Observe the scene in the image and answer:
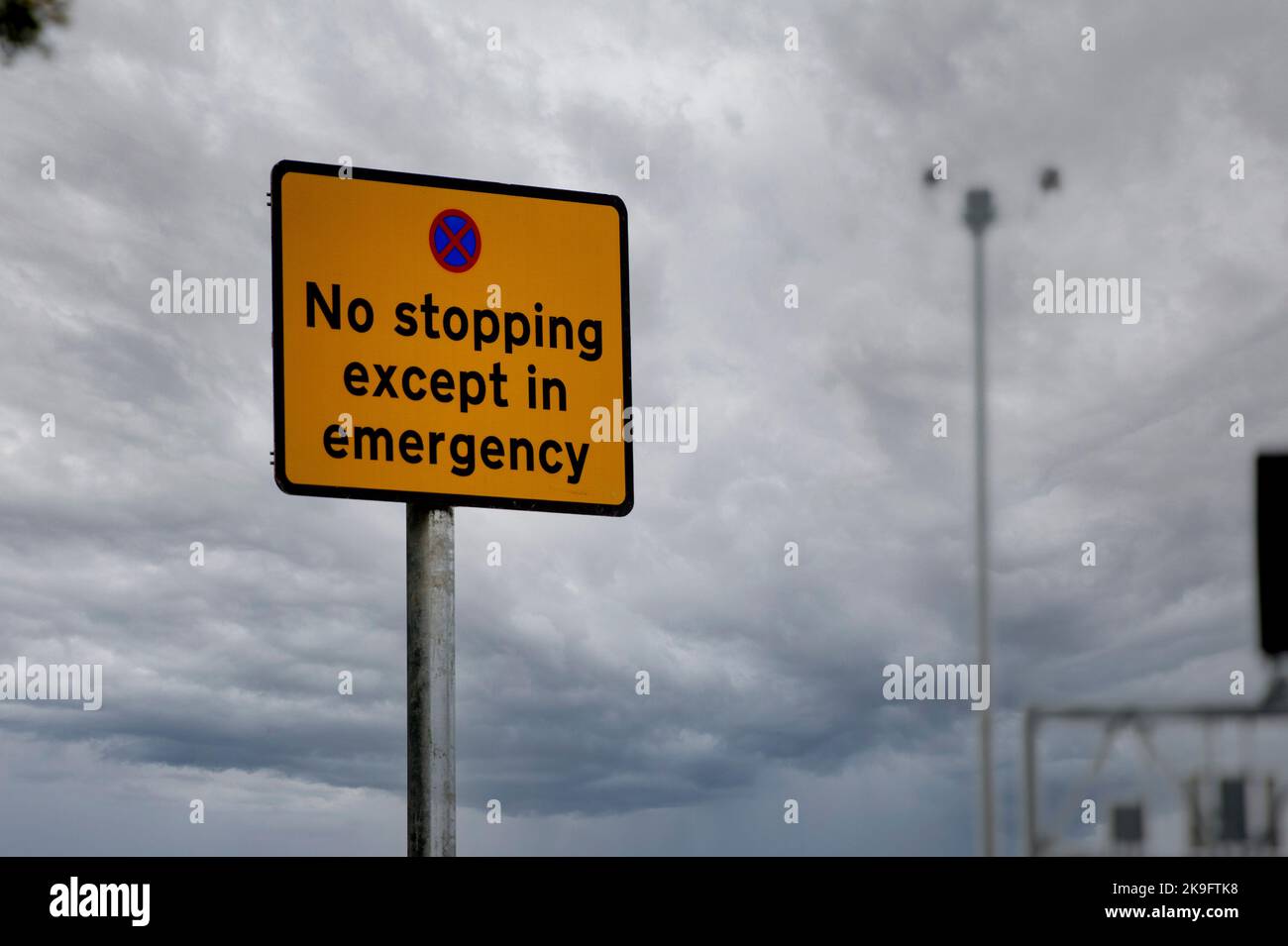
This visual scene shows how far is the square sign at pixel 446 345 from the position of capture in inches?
194

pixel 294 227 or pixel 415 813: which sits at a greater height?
pixel 294 227

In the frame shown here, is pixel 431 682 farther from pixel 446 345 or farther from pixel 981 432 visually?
pixel 981 432

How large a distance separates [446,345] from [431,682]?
1230 mm

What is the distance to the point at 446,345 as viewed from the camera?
16.8 ft

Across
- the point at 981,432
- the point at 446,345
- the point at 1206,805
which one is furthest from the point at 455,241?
the point at 981,432

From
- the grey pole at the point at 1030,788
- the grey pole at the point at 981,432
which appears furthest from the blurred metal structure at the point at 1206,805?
the grey pole at the point at 981,432

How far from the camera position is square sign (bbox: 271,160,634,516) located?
493cm

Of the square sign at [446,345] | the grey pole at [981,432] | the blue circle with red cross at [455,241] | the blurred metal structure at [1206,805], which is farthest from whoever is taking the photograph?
the grey pole at [981,432]

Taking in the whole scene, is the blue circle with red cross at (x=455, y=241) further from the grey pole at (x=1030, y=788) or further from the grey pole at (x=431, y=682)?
the grey pole at (x=1030, y=788)

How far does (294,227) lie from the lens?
16.5 ft

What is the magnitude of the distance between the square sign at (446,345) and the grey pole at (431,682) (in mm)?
172
